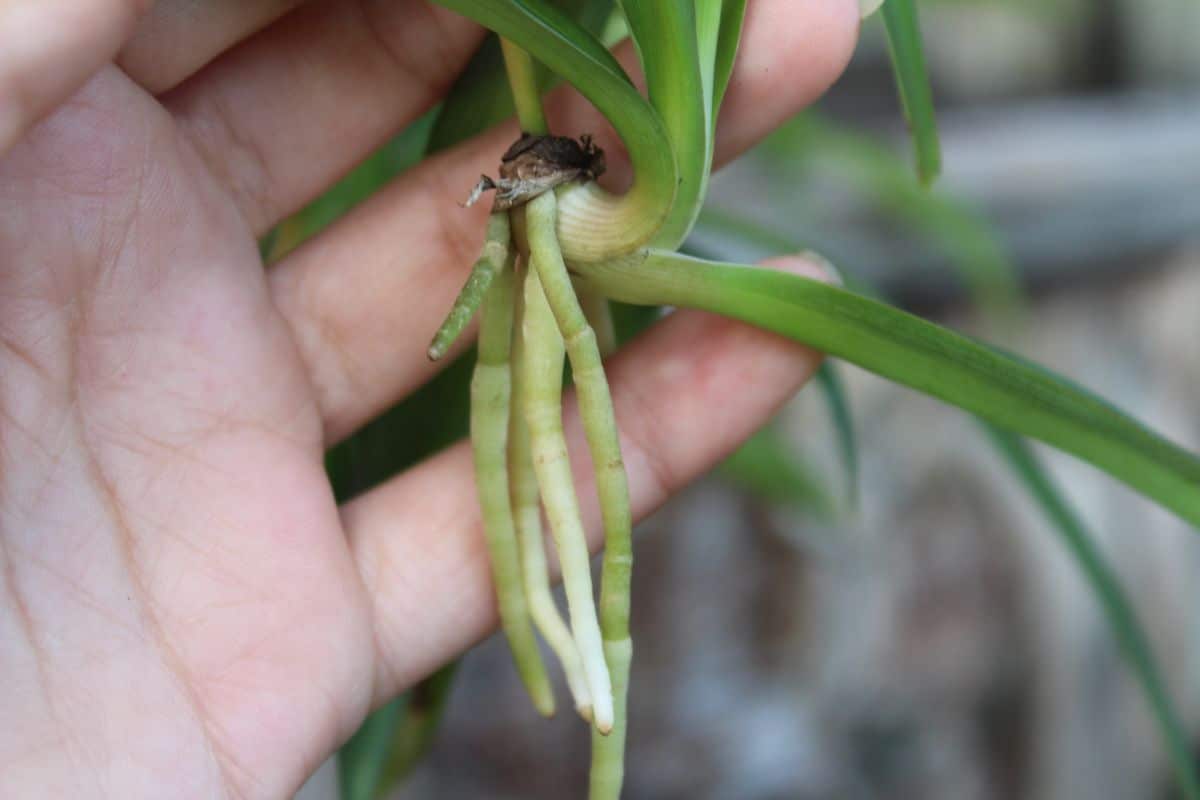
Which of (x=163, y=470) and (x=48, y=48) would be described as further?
(x=163, y=470)

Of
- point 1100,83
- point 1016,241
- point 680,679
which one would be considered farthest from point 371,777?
point 1100,83

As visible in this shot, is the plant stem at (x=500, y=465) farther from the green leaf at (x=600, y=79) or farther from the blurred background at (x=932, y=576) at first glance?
the blurred background at (x=932, y=576)

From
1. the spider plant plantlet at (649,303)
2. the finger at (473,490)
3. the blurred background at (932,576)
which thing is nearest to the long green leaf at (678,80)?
the spider plant plantlet at (649,303)

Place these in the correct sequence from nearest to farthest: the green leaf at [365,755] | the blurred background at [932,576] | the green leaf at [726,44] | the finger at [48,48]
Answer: the finger at [48,48], the green leaf at [726,44], the green leaf at [365,755], the blurred background at [932,576]

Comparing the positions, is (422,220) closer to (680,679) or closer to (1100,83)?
(680,679)

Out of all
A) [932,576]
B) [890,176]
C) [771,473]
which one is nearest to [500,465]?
[771,473]

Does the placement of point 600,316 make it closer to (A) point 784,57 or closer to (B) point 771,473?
(A) point 784,57
